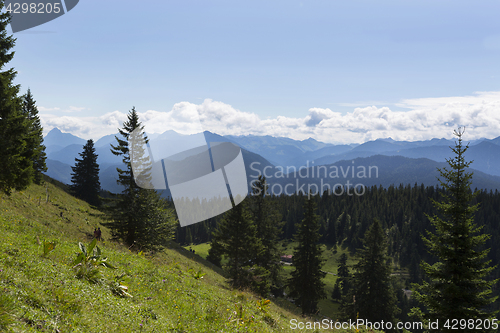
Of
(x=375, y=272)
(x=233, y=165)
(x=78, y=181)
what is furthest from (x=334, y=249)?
(x=233, y=165)

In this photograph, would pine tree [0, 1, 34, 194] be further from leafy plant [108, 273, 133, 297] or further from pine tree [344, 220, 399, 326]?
pine tree [344, 220, 399, 326]

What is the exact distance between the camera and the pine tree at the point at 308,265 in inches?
1380

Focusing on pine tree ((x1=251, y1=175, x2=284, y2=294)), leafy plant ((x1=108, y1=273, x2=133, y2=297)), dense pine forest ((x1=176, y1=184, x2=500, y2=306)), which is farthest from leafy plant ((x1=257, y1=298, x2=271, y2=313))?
dense pine forest ((x1=176, y1=184, x2=500, y2=306))

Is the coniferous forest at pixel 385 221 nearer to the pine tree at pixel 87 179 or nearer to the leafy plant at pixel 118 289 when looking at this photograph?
the pine tree at pixel 87 179

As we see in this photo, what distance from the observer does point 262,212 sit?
122ft

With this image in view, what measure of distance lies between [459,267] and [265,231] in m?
24.9

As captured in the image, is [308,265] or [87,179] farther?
[87,179]

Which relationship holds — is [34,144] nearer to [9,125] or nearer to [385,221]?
[9,125]

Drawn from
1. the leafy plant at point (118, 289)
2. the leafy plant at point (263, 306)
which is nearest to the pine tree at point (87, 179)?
the leafy plant at point (263, 306)

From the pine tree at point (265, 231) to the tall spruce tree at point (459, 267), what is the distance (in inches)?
889

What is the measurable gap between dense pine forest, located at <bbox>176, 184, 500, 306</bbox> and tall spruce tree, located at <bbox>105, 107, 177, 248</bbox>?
9958 centimetres

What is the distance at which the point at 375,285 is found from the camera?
33.2m

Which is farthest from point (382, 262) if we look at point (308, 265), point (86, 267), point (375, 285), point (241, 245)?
point (86, 267)

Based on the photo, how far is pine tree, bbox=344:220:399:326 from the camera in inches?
1296
